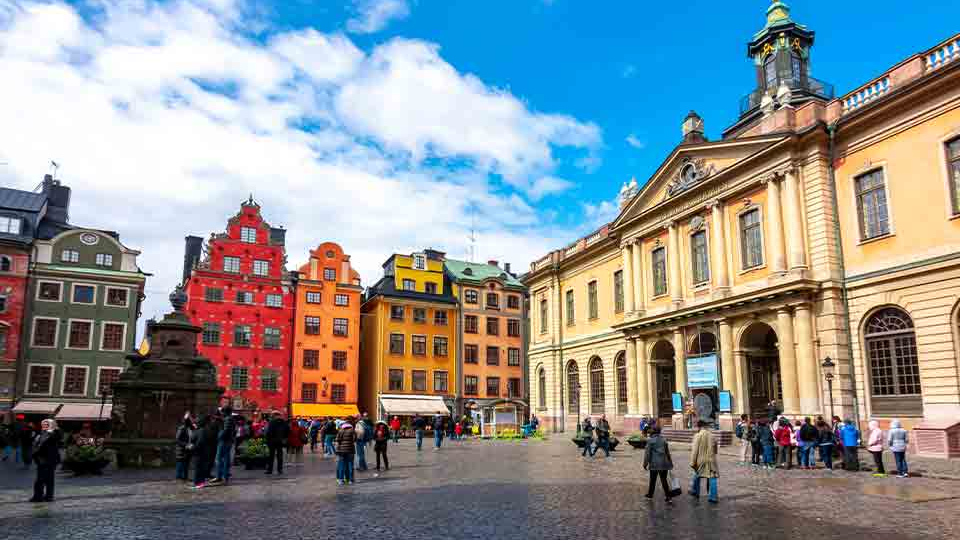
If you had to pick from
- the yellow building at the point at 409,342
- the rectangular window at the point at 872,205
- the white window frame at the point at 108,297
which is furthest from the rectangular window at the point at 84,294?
the rectangular window at the point at 872,205

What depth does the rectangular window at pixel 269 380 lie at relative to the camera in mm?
51688

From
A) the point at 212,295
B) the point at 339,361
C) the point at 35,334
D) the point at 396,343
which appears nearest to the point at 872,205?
the point at 396,343

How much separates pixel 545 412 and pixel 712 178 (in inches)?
894

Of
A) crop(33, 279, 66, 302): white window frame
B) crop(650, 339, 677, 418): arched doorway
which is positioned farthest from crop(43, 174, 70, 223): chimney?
crop(650, 339, 677, 418): arched doorway

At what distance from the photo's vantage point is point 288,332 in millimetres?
53312

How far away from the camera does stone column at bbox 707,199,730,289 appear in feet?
101

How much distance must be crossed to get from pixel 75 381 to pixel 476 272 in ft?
113

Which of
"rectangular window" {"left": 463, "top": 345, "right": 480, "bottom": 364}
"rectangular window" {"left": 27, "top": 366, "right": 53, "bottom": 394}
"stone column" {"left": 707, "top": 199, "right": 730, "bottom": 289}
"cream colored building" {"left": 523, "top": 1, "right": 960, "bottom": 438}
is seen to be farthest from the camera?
"rectangular window" {"left": 463, "top": 345, "right": 480, "bottom": 364}

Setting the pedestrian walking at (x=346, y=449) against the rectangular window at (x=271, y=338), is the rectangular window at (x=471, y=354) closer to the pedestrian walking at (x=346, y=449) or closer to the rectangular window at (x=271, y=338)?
the rectangular window at (x=271, y=338)

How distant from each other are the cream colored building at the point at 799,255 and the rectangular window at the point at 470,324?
70.8 ft

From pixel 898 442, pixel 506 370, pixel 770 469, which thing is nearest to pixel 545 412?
pixel 506 370

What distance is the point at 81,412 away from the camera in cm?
4288

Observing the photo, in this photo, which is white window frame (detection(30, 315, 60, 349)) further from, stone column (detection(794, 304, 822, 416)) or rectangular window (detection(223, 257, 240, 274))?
stone column (detection(794, 304, 822, 416))

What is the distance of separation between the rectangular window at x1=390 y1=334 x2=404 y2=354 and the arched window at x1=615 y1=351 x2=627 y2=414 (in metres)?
22.6
